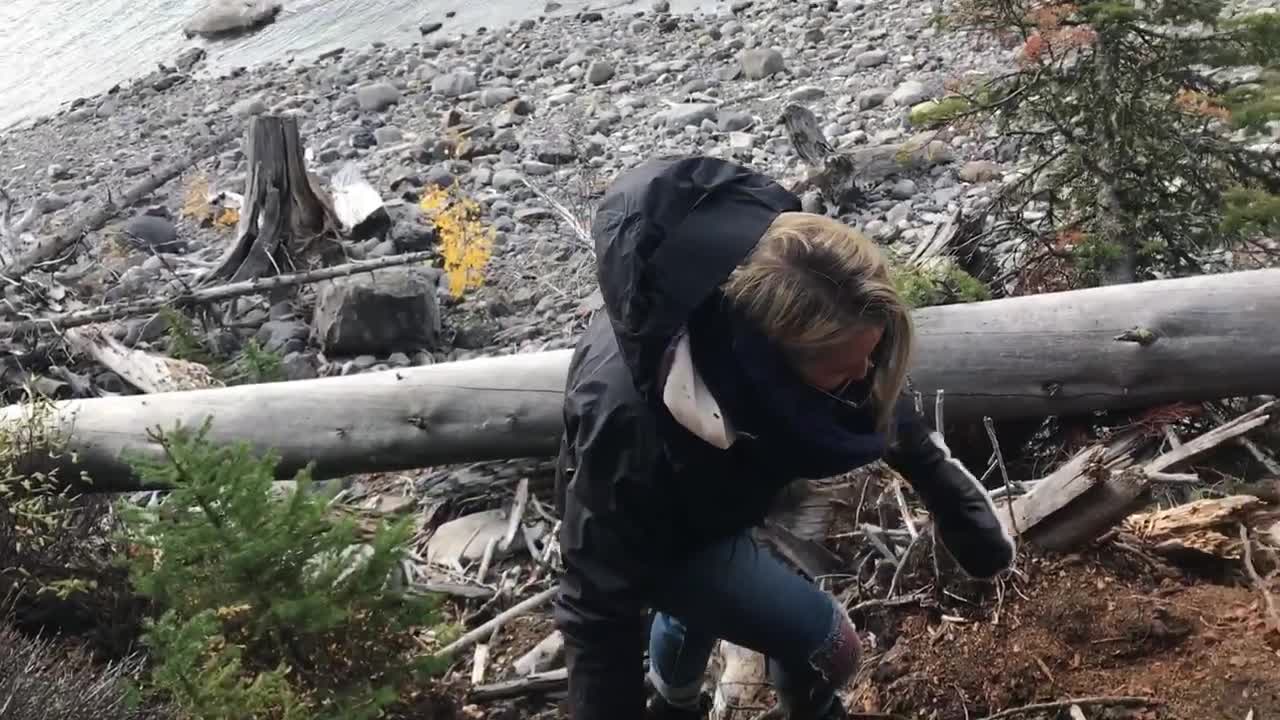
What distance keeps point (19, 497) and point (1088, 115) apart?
15.6 ft

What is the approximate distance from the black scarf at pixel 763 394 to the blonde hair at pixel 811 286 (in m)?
0.04

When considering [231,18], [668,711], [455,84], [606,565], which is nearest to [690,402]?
[606,565]

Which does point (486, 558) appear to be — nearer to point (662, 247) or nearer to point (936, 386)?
point (936, 386)

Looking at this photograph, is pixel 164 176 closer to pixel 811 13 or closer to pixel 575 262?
pixel 575 262

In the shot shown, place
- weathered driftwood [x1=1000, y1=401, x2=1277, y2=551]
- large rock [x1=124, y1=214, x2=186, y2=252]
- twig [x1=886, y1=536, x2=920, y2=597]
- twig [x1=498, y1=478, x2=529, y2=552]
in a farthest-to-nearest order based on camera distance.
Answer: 1. large rock [x1=124, y1=214, x2=186, y2=252]
2. twig [x1=498, y1=478, x2=529, y2=552]
3. twig [x1=886, y1=536, x2=920, y2=597]
4. weathered driftwood [x1=1000, y1=401, x2=1277, y2=551]

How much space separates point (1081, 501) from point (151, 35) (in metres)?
18.7

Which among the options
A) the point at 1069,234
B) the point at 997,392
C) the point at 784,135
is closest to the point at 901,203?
the point at 784,135

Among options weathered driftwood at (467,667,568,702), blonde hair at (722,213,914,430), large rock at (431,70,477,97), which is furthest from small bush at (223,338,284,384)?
large rock at (431,70,477,97)

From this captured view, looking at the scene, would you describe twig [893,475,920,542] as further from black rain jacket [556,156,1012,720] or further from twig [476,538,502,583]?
twig [476,538,502,583]

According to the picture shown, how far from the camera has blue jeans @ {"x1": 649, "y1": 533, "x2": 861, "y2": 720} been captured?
287 centimetres

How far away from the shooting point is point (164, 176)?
952cm

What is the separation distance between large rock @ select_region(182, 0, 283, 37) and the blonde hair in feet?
58.0

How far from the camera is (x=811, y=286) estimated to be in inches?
94.3

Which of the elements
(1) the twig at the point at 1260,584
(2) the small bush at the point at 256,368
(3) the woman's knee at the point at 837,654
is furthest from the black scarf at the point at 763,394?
(2) the small bush at the point at 256,368
